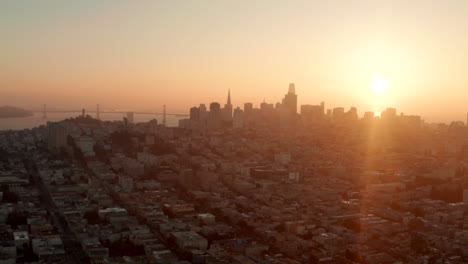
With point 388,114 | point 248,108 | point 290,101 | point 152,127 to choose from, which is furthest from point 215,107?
point 388,114

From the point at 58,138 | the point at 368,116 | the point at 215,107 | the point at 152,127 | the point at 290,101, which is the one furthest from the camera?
the point at 290,101

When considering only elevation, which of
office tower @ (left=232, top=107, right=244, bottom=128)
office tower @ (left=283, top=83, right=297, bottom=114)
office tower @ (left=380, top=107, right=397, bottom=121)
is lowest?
office tower @ (left=232, top=107, right=244, bottom=128)

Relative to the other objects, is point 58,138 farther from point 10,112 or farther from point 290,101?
point 10,112

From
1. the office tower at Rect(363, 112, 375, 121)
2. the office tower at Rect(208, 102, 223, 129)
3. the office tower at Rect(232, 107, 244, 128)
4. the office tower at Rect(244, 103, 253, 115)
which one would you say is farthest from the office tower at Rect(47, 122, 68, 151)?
the office tower at Rect(363, 112, 375, 121)

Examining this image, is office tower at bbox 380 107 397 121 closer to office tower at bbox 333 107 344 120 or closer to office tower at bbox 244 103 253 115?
office tower at bbox 333 107 344 120

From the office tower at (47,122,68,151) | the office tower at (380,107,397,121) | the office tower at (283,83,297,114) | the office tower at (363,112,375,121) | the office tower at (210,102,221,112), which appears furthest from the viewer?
the office tower at (283,83,297,114)

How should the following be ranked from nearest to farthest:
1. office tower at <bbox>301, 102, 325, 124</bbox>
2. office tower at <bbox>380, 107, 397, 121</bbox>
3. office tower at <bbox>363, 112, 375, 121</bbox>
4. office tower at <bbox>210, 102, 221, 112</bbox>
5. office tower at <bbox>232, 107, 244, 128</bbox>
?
office tower at <bbox>232, 107, 244, 128</bbox> < office tower at <bbox>210, 102, 221, 112</bbox> < office tower at <bbox>380, 107, 397, 121</bbox> < office tower at <bbox>363, 112, 375, 121</bbox> < office tower at <bbox>301, 102, 325, 124</bbox>

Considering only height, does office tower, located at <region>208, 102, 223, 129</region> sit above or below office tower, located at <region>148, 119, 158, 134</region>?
above

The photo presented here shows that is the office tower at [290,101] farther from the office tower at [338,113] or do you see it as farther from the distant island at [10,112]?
the distant island at [10,112]

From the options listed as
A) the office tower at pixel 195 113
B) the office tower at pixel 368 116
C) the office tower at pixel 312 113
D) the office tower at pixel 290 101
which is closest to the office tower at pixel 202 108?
the office tower at pixel 195 113

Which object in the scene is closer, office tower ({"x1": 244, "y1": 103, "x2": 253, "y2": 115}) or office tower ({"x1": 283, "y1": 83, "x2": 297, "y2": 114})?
office tower ({"x1": 244, "y1": 103, "x2": 253, "y2": 115})

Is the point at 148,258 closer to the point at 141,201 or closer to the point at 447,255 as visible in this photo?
the point at 141,201

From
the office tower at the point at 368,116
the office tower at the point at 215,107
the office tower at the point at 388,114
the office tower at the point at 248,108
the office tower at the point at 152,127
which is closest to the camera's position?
the office tower at the point at 152,127
